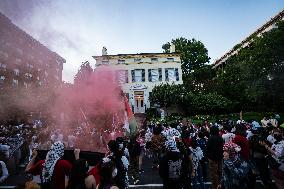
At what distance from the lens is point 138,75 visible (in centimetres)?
4375

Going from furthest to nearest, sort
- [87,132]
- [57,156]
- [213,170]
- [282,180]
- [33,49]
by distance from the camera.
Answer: [87,132] < [33,49] < [213,170] < [282,180] < [57,156]

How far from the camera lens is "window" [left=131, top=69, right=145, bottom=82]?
4362 centimetres

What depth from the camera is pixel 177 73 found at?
43.5 m

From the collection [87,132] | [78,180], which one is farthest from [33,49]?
[78,180]

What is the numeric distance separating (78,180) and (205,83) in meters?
40.7

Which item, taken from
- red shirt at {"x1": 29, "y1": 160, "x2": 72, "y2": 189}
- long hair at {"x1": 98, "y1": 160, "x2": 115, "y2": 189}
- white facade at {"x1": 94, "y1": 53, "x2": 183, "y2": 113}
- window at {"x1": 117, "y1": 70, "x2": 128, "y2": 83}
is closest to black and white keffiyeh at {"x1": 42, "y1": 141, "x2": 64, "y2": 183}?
red shirt at {"x1": 29, "y1": 160, "x2": 72, "y2": 189}

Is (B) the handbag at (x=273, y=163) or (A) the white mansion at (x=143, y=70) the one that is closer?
(B) the handbag at (x=273, y=163)

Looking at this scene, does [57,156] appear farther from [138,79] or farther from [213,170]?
Result: [138,79]

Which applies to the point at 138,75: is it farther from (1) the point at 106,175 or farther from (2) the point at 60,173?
(1) the point at 106,175

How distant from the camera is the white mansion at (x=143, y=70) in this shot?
4303 cm

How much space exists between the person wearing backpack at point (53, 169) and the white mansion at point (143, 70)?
37.2 m

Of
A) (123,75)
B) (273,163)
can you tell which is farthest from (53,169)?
(123,75)

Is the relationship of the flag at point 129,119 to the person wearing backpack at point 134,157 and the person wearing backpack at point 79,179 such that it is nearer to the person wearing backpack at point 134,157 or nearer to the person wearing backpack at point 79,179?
the person wearing backpack at point 134,157

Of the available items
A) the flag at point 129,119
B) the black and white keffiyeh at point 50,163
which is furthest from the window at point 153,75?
the black and white keffiyeh at point 50,163
